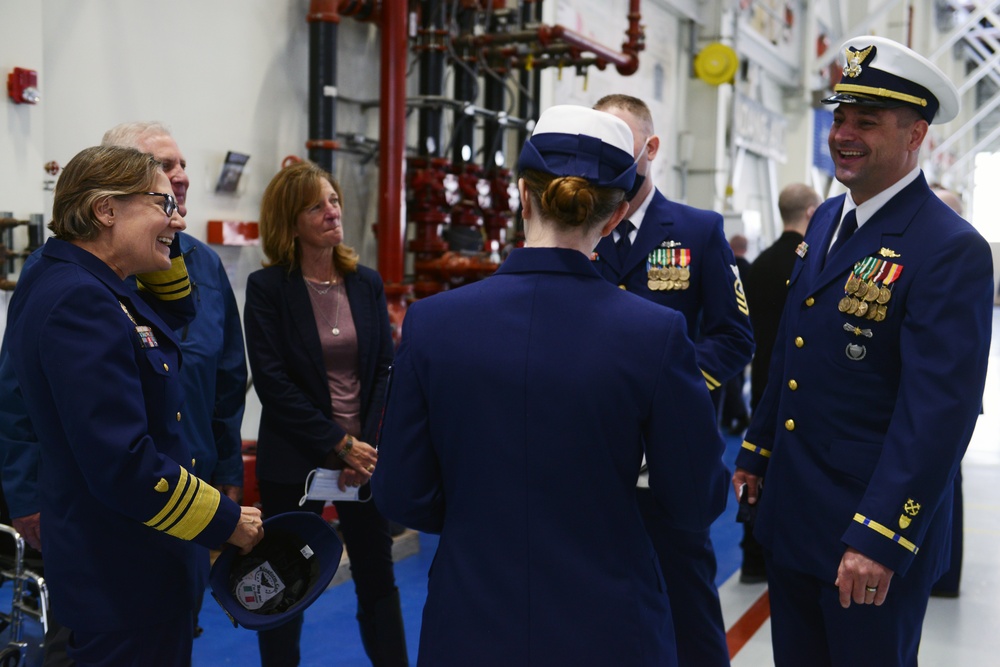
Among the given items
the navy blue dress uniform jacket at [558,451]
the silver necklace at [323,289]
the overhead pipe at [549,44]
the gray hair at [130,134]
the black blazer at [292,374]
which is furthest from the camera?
the overhead pipe at [549,44]

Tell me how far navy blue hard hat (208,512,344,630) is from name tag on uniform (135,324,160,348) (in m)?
0.44

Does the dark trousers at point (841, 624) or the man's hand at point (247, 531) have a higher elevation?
the man's hand at point (247, 531)

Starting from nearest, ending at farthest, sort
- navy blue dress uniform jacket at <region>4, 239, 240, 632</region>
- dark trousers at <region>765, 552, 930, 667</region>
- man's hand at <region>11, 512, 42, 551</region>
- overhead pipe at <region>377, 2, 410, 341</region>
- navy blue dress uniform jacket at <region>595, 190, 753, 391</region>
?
navy blue dress uniform jacket at <region>4, 239, 240, 632</region>, dark trousers at <region>765, 552, 930, 667</region>, man's hand at <region>11, 512, 42, 551</region>, navy blue dress uniform jacket at <region>595, 190, 753, 391</region>, overhead pipe at <region>377, 2, 410, 341</region>

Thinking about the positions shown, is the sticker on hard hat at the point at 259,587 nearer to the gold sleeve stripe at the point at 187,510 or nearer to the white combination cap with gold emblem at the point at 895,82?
the gold sleeve stripe at the point at 187,510

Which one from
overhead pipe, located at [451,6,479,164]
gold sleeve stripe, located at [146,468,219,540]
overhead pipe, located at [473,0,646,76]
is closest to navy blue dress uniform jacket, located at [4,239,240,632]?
gold sleeve stripe, located at [146,468,219,540]

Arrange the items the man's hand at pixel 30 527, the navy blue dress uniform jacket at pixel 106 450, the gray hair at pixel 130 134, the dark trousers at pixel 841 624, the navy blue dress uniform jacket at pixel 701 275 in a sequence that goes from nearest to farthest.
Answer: the navy blue dress uniform jacket at pixel 106 450
the dark trousers at pixel 841 624
the man's hand at pixel 30 527
the gray hair at pixel 130 134
the navy blue dress uniform jacket at pixel 701 275

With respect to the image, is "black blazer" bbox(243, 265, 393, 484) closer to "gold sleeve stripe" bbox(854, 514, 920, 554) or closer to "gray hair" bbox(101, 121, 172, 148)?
"gray hair" bbox(101, 121, 172, 148)

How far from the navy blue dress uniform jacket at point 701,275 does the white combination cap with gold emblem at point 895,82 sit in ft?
1.97

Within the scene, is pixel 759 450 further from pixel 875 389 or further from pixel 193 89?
pixel 193 89

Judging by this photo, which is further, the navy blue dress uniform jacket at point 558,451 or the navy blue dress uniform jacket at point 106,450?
the navy blue dress uniform jacket at point 106,450

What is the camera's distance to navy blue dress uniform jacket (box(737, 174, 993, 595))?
168 cm

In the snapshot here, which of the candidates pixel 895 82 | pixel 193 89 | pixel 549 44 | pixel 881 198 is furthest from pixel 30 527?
pixel 549 44

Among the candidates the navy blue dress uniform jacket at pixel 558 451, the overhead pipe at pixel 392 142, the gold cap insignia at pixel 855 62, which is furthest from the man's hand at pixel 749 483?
the overhead pipe at pixel 392 142

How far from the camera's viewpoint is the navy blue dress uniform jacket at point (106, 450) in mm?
1565
